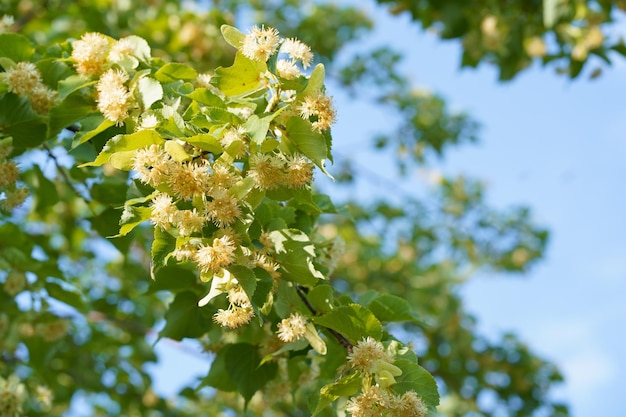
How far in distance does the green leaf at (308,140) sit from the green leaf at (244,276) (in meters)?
0.29

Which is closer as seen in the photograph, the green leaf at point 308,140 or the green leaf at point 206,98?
the green leaf at point 308,140

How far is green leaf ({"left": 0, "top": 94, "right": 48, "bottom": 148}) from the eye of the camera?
203 cm

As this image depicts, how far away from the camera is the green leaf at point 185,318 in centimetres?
220

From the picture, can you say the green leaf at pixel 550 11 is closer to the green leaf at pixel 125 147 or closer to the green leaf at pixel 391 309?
the green leaf at pixel 391 309

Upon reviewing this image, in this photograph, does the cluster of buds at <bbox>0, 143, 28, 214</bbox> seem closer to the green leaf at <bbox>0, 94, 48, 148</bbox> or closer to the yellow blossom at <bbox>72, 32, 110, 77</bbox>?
the green leaf at <bbox>0, 94, 48, 148</bbox>

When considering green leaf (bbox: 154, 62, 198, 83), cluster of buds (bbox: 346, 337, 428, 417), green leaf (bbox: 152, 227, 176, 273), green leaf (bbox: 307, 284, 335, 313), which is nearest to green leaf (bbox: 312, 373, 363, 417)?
cluster of buds (bbox: 346, 337, 428, 417)

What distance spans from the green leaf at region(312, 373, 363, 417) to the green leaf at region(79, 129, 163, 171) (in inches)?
26.5

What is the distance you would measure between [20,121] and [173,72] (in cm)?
45

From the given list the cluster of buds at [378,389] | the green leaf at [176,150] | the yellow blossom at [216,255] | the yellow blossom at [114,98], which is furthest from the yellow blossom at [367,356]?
the yellow blossom at [114,98]

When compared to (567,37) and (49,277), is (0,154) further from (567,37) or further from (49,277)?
(567,37)

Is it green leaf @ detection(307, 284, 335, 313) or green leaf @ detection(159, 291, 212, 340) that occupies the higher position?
green leaf @ detection(307, 284, 335, 313)

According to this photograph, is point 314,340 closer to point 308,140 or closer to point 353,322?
point 353,322

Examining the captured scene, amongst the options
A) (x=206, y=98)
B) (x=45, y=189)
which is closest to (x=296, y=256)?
(x=206, y=98)

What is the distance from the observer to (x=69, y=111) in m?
2.02
